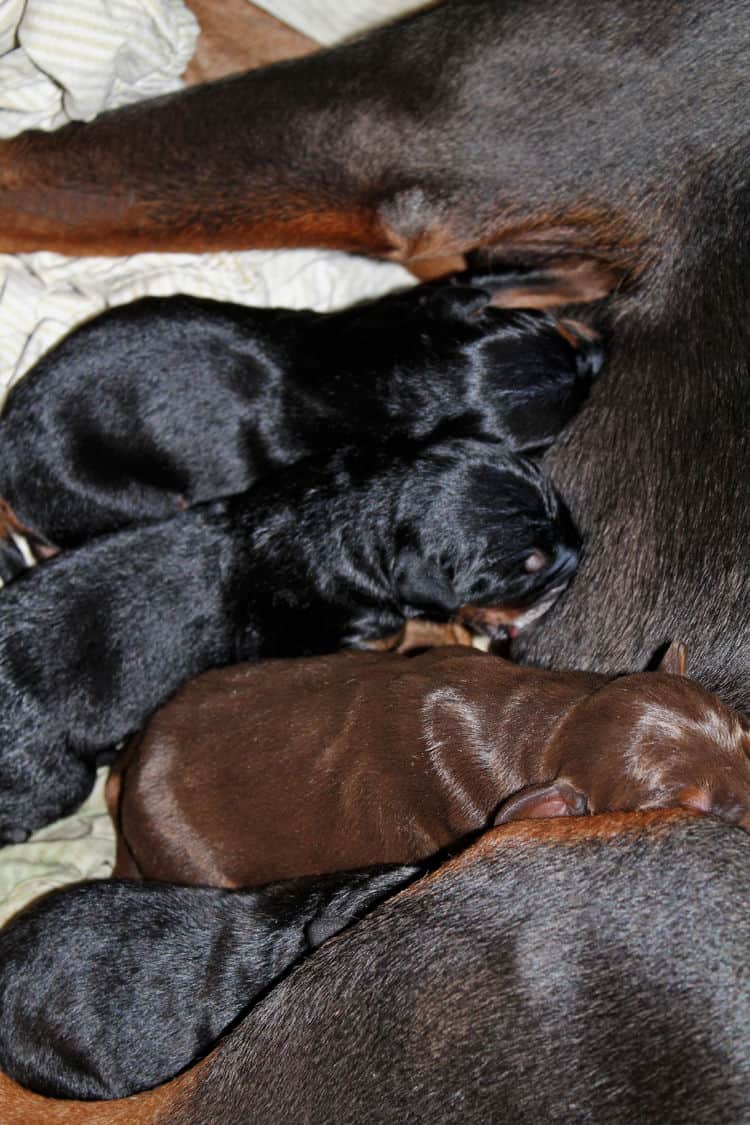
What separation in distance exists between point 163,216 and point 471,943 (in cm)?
198

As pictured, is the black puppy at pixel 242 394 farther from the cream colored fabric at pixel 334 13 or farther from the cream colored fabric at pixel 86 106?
the cream colored fabric at pixel 334 13

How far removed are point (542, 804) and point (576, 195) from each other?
1388 millimetres

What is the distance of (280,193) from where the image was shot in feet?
10.6

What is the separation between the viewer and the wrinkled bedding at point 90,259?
11.1 feet

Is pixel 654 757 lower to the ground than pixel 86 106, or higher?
lower

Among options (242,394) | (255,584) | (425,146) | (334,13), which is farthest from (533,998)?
(334,13)

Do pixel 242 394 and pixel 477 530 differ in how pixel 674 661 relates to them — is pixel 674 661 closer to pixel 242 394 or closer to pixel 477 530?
pixel 477 530

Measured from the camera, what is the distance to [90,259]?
3.63 meters

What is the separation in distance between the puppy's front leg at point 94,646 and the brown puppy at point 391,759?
0.10 meters

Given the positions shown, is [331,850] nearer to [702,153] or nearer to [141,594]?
[141,594]

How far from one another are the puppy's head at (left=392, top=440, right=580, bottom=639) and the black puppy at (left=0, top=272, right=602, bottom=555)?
21cm

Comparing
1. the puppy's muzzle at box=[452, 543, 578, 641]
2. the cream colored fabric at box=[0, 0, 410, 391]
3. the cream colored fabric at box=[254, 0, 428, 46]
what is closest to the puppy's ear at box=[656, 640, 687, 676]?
the puppy's muzzle at box=[452, 543, 578, 641]

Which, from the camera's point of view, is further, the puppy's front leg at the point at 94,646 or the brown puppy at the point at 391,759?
the puppy's front leg at the point at 94,646

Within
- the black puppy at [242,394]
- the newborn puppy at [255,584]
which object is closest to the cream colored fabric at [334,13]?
the black puppy at [242,394]
